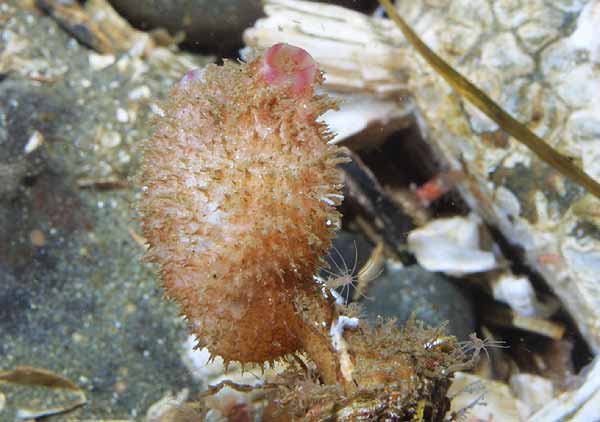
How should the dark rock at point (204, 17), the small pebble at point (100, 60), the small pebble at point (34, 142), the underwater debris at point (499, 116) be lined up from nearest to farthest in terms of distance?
the underwater debris at point (499, 116) < the small pebble at point (34, 142) < the dark rock at point (204, 17) < the small pebble at point (100, 60)

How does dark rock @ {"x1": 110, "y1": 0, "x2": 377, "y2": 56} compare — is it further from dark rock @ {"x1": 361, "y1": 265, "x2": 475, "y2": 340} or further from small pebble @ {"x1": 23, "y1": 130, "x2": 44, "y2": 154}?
dark rock @ {"x1": 361, "y1": 265, "x2": 475, "y2": 340}

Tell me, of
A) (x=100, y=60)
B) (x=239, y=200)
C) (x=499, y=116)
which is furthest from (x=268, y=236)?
(x=100, y=60)

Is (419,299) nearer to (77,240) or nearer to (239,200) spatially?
(239,200)

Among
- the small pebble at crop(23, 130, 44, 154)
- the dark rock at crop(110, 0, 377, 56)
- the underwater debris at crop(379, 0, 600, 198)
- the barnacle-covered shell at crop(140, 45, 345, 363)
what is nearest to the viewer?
the barnacle-covered shell at crop(140, 45, 345, 363)

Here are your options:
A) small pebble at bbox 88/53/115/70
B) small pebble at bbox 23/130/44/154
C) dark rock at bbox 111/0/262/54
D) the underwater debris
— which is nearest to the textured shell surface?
the underwater debris

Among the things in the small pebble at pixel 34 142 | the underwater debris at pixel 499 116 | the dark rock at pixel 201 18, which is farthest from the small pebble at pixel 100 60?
the underwater debris at pixel 499 116

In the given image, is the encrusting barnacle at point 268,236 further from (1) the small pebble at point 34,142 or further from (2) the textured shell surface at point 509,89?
(1) the small pebble at point 34,142

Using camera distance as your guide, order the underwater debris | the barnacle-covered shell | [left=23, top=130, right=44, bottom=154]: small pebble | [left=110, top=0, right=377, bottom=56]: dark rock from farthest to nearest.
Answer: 1. [left=110, top=0, right=377, bottom=56]: dark rock
2. [left=23, top=130, right=44, bottom=154]: small pebble
3. the underwater debris
4. the barnacle-covered shell

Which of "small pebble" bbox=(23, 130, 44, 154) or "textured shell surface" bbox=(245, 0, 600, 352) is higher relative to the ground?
"textured shell surface" bbox=(245, 0, 600, 352)

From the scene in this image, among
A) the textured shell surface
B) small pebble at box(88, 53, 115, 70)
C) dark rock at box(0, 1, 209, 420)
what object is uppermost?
the textured shell surface
